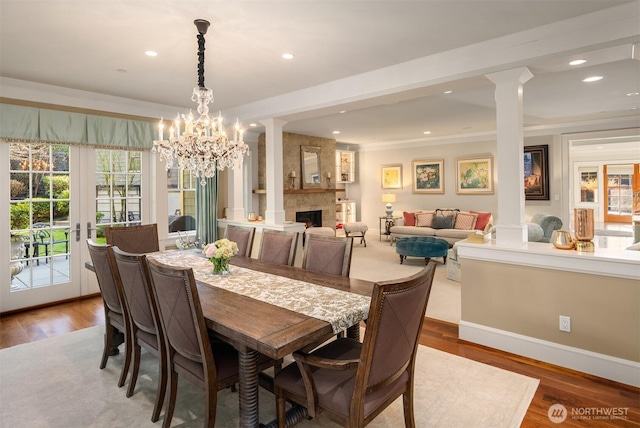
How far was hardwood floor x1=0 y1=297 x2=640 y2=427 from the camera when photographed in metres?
2.15

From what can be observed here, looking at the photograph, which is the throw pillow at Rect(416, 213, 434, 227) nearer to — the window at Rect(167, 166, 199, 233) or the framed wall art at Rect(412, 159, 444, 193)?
the framed wall art at Rect(412, 159, 444, 193)

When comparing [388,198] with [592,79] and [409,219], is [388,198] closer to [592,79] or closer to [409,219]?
[409,219]

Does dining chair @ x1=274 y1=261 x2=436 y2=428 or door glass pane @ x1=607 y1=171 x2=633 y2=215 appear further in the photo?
door glass pane @ x1=607 y1=171 x2=633 y2=215

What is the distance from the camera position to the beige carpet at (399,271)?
402cm

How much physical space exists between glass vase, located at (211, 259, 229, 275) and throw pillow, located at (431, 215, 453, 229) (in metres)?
6.17

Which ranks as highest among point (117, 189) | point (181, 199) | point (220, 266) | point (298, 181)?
point (298, 181)

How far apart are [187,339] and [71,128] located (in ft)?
12.3

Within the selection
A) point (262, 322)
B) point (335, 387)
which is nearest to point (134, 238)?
point (262, 322)

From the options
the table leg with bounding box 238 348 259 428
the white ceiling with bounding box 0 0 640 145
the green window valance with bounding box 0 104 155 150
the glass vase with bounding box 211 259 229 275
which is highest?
the white ceiling with bounding box 0 0 640 145

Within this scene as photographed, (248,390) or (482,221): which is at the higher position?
(482,221)

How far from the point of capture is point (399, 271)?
5805 millimetres

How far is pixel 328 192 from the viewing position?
839 centimetres

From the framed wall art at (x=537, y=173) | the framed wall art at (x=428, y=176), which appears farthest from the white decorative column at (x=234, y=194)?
the framed wall art at (x=537, y=173)

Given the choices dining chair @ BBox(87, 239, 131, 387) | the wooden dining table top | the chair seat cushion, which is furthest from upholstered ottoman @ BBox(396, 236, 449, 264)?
dining chair @ BBox(87, 239, 131, 387)
